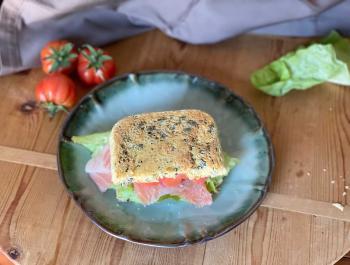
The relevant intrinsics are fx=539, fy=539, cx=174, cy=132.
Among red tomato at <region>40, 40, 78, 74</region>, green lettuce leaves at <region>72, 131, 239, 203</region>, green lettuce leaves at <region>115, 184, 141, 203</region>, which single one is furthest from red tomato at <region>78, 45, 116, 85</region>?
green lettuce leaves at <region>115, 184, 141, 203</region>

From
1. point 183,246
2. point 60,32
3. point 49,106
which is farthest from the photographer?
point 60,32

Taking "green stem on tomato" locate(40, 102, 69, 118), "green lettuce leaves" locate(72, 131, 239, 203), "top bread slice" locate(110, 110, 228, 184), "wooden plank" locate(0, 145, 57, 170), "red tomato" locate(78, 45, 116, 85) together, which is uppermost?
"top bread slice" locate(110, 110, 228, 184)

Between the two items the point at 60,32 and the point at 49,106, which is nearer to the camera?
the point at 49,106

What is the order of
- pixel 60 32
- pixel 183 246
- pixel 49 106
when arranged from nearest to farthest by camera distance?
pixel 183 246 → pixel 49 106 → pixel 60 32

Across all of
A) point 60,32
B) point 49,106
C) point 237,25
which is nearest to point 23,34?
point 60,32

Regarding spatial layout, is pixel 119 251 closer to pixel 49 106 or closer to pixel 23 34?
pixel 49 106

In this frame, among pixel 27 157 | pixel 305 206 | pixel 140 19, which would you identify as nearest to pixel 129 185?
pixel 27 157

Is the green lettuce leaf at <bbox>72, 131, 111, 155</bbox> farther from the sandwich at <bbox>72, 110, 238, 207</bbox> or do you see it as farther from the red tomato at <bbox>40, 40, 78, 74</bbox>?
the red tomato at <bbox>40, 40, 78, 74</bbox>

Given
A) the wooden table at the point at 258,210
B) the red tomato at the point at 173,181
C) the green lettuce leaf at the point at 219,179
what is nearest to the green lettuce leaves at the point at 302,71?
the wooden table at the point at 258,210
